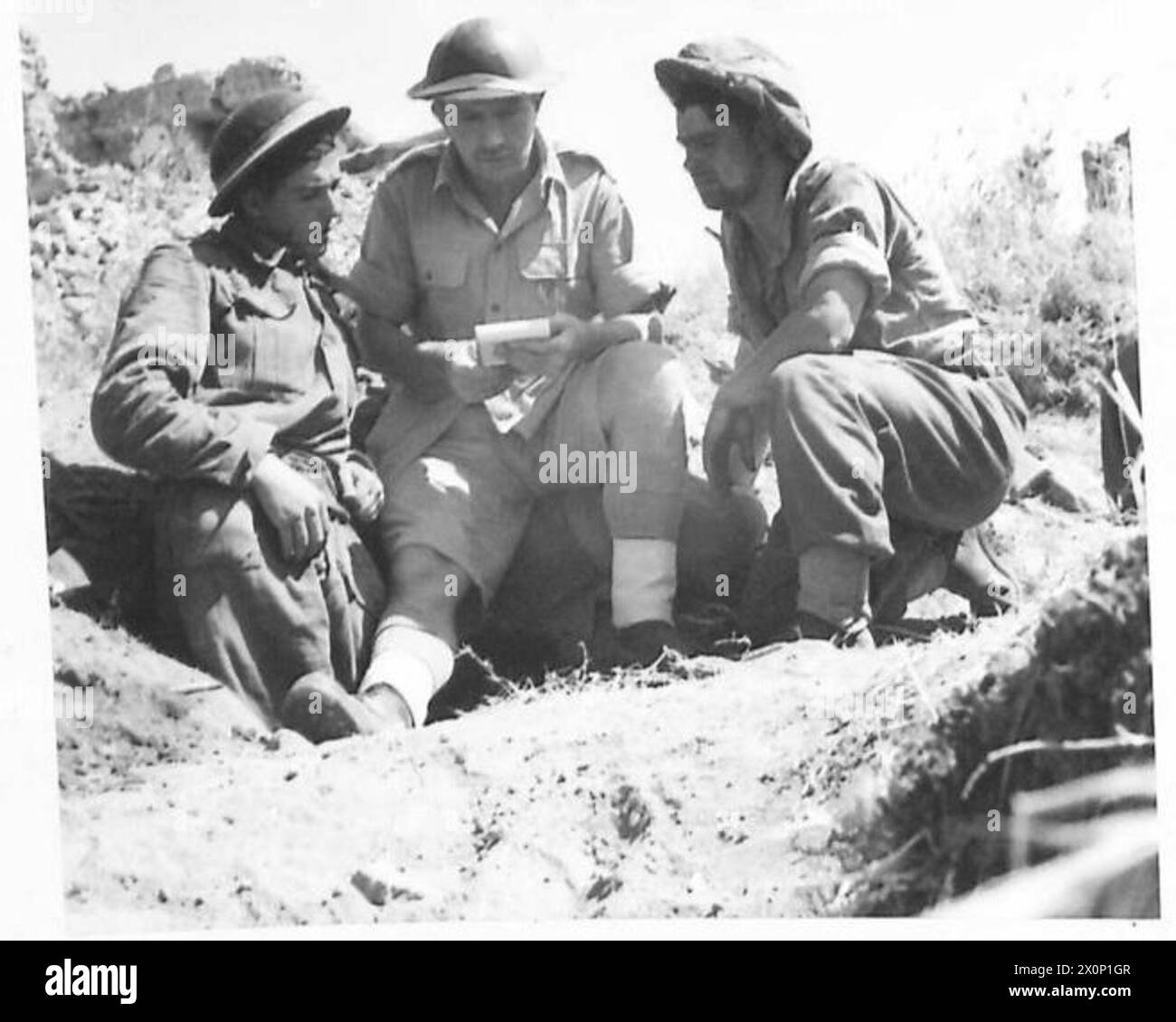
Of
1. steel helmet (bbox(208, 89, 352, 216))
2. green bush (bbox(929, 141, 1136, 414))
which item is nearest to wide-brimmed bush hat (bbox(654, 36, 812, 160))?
green bush (bbox(929, 141, 1136, 414))

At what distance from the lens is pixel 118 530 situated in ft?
33.6

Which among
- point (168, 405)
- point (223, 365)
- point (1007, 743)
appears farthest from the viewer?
point (223, 365)

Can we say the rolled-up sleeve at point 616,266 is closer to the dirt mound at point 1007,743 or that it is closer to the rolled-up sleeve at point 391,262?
the rolled-up sleeve at point 391,262

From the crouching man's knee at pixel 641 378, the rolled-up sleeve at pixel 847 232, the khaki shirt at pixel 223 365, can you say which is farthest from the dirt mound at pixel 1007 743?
the khaki shirt at pixel 223 365

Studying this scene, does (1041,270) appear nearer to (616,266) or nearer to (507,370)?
(616,266)

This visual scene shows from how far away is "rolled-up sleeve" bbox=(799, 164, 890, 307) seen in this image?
10.2 metres

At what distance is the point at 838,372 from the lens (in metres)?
10.2

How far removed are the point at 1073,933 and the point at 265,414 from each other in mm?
2944

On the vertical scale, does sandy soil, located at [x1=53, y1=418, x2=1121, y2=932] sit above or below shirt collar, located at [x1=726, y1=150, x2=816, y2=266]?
below

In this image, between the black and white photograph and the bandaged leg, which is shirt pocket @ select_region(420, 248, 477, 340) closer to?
the black and white photograph

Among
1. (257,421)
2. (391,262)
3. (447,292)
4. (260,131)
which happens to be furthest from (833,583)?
(260,131)

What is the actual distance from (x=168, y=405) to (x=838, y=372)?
2.07 m

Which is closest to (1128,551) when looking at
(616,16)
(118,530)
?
(616,16)

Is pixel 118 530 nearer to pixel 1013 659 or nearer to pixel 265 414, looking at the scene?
pixel 265 414
